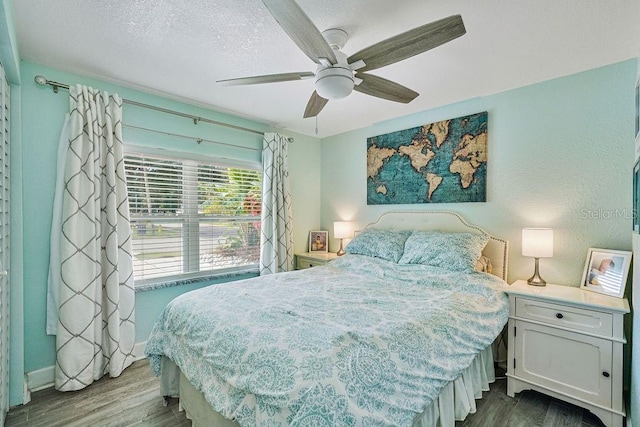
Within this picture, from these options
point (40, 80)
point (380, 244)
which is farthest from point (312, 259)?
point (40, 80)

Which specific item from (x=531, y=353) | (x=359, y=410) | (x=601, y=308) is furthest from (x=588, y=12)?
(x=359, y=410)

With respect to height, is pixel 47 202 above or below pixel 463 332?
above

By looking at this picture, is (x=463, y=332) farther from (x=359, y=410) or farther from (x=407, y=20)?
(x=407, y=20)

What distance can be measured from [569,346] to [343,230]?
A: 2.39m

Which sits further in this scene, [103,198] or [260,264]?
[260,264]

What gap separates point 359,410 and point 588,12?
231cm

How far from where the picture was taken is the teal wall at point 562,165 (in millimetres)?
2131

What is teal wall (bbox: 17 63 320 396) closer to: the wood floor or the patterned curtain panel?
the wood floor

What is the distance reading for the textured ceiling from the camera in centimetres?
160

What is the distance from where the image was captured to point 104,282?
2.44m

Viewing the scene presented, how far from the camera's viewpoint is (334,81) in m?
1.62

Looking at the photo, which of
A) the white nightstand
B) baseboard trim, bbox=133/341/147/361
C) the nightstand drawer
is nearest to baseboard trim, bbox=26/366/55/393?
baseboard trim, bbox=133/341/147/361

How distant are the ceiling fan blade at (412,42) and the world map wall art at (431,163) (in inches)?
64.2

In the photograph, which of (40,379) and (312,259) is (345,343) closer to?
(312,259)
